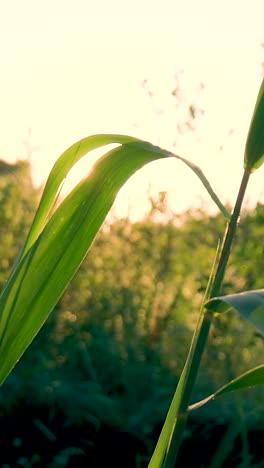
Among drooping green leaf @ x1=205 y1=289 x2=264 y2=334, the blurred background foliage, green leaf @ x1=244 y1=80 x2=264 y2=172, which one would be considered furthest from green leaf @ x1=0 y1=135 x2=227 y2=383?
the blurred background foliage

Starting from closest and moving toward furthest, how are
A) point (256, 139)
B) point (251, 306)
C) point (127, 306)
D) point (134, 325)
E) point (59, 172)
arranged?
point (251, 306)
point (256, 139)
point (59, 172)
point (134, 325)
point (127, 306)

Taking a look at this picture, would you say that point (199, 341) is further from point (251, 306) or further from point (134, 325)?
point (134, 325)

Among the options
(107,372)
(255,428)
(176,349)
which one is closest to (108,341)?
(107,372)

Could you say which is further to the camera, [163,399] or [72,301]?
[72,301]

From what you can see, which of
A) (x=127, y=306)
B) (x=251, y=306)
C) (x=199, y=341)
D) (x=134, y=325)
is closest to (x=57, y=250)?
(x=199, y=341)

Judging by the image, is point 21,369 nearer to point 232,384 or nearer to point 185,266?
point 185,266

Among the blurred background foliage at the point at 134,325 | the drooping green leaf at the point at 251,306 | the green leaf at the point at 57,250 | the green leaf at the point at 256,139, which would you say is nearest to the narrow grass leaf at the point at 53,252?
the green leaf at the point at 57,250

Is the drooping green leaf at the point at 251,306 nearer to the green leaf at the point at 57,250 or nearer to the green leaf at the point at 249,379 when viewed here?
the green leaf at the point at 249,379
